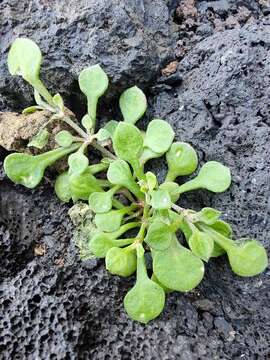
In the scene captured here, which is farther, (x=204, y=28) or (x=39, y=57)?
(x=204, y=28)

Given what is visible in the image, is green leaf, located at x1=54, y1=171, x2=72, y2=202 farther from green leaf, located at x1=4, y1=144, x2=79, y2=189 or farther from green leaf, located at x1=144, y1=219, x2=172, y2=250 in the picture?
green leaf, located at x1=144, y1=219, x2=172, y2=250

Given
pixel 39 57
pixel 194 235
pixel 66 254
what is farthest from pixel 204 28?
pixel 66 254

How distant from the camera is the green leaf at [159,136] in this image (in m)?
1.57

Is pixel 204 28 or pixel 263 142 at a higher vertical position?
pixel 204 28

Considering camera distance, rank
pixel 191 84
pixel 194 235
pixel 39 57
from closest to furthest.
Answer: pixel 194 235 → pixel 39 57 → pixel 191 84

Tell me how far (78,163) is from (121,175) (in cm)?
13

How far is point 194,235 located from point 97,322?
37 centimetres

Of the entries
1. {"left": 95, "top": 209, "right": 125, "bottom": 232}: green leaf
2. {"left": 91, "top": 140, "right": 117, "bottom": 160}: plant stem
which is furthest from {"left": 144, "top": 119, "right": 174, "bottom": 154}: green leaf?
{"left": 95, "top": 209, "right": 125, "bottom": 232}: green leaf

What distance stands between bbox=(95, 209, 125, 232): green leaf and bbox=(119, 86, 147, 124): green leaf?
0.29m

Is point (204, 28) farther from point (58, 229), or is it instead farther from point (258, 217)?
point (58, 229)

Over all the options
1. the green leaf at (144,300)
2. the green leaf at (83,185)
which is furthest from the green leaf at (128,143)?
the green leaf at (144,300)

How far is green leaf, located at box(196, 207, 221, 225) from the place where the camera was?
1.45m

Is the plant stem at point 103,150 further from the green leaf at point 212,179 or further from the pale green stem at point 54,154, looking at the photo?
the green leaf at point 212,179

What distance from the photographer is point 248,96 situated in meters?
1.60
